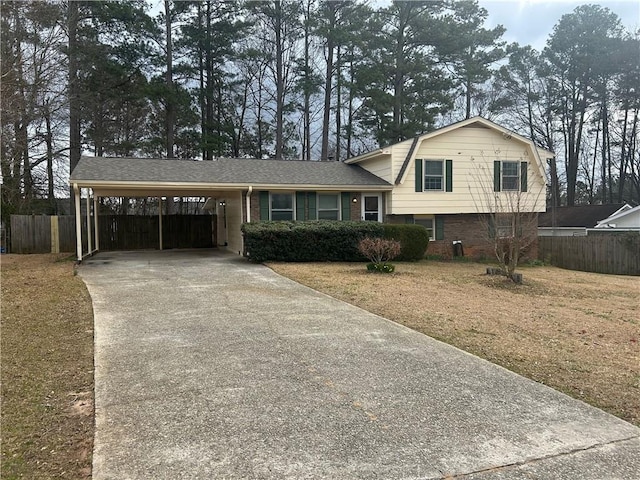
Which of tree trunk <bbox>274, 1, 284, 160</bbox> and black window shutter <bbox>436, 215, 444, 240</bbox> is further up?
tree trunk <bbox>274, 1, 284, 160</bbox>

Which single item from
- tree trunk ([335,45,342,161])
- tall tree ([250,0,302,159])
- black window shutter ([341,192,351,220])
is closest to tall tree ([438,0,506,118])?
tree trunk ([335,45,342,161])

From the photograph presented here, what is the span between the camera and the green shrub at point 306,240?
13.5 m

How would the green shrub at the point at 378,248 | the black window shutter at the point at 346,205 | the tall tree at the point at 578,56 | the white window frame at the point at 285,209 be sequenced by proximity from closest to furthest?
the green shrub at the point at 378,248 < the white window frame at the point at 285,209 < the black window shutter at the point at 346,205 < the tall tree at the point at 578,56

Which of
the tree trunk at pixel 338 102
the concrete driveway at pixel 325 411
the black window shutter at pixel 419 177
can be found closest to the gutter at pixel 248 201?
the black window shutter at pixel 419 177

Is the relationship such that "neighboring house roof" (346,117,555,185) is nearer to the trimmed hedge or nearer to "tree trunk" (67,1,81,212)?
the trimmed hedge

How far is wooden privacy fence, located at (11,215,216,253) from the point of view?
18234 millimetres

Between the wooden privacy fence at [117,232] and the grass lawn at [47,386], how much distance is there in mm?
11401

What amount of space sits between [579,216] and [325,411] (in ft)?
96.0

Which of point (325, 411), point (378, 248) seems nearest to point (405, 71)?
point (378, 248)

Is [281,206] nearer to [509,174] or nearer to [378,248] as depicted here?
[378,248]

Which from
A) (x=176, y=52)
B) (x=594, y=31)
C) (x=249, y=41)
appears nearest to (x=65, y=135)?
(x=176, y=52)

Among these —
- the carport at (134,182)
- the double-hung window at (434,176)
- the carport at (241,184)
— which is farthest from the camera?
the double-hung window at (434,176)

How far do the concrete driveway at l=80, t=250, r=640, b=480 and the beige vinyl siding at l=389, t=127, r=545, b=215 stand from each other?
11.7m

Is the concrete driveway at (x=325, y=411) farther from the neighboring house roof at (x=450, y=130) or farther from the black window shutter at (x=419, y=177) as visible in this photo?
the black window shutter at (x=419, y=177)
